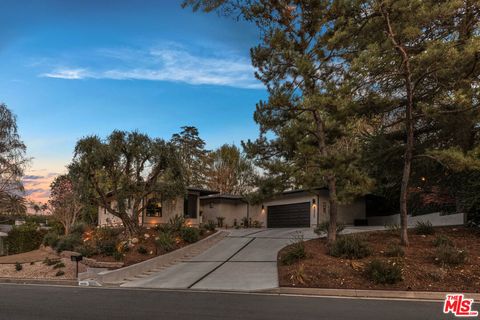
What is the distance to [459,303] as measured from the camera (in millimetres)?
7066

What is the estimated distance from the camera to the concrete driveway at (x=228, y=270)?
42.4 feet

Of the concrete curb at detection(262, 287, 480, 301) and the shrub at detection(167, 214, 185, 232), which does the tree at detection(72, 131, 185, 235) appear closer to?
the shrub at detection(167, 214, 185, 232)

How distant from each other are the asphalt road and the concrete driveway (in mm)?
1468

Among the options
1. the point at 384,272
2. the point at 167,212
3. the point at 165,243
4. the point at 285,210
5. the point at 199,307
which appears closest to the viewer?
Result: the point at 199,307

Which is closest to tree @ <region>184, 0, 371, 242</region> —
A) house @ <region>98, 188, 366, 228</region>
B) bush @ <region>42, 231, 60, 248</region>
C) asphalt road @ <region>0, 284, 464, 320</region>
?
asphalt road @ <region>0, 284, 464, 320</region>

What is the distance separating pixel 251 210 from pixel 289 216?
16.5 feet

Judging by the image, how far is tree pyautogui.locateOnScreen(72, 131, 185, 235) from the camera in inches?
749

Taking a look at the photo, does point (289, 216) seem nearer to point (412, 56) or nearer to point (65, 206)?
point (65, 206)

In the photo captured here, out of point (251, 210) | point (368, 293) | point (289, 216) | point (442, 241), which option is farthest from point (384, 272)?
point (251, 210)

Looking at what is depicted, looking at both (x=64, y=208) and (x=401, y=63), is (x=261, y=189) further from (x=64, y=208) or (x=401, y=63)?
(x=64, y=208)

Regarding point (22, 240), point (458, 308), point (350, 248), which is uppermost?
point (350, 248)

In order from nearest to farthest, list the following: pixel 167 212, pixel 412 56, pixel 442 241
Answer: pixel 412 56, pixel 442 241, pixel 167 212

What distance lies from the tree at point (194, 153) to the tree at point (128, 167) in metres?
29.8

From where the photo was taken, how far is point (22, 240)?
29422mm
